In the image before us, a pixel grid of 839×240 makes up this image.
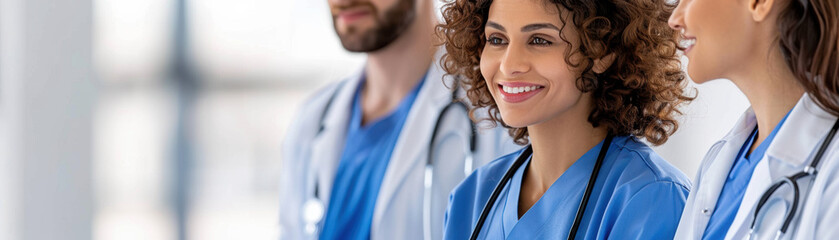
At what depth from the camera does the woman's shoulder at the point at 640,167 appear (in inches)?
42.3

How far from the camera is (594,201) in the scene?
44.2 inches

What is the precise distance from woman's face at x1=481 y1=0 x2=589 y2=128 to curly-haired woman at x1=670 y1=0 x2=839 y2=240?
0.58ft

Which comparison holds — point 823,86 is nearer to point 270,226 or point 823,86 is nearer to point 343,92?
point 343,92

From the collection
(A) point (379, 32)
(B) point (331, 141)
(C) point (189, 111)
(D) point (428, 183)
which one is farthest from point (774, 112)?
(C) point (189, 111)

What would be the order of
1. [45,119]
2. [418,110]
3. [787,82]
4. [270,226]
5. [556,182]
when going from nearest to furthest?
[787,82] < [556,182] < [418,110] < [45,119] < [270,226]

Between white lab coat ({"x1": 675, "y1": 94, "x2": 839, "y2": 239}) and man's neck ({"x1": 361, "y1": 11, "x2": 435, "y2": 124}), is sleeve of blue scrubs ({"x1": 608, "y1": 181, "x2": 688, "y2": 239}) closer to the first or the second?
white lab coat ({"x1": 675, "y1": 94, "x2": 839, "y2": 239})

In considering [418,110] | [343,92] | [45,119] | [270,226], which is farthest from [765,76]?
[270,226]

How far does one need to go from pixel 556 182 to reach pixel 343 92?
2.97ft

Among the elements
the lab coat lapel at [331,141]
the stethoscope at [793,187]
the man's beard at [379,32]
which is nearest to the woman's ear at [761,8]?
the stethoscope at [793,187]

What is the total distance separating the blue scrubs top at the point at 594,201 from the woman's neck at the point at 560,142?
0.02 meters

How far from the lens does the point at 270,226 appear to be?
4047 millimetres

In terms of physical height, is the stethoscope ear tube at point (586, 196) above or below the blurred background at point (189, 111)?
above

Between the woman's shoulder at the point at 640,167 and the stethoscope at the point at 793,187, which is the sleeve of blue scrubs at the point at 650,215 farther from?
the stethoscope at the point at 793,187

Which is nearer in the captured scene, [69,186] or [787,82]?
[787,82]
